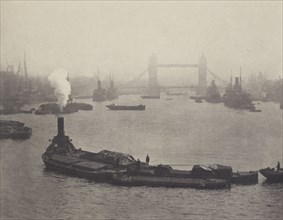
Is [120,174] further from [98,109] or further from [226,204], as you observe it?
[98,109]

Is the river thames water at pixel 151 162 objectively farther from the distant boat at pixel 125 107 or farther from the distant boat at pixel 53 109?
the distant boat at pixel 125 107

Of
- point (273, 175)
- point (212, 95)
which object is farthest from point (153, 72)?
point (273, 175)

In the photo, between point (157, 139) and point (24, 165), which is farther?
point (157, 139)

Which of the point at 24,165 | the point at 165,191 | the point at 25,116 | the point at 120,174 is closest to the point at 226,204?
the point at 165,191

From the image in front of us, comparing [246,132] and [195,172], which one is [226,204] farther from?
[246,132]

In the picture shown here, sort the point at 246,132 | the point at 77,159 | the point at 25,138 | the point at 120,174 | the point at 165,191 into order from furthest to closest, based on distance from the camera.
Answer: the point at 246,132
the point at 25,138
the point at 77,159
the point at 120,174
the point at 165,191

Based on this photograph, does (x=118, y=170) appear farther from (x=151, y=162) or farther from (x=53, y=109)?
(x=53, y=109)

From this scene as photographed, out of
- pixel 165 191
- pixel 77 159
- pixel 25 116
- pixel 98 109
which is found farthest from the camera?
pixel 98 109
